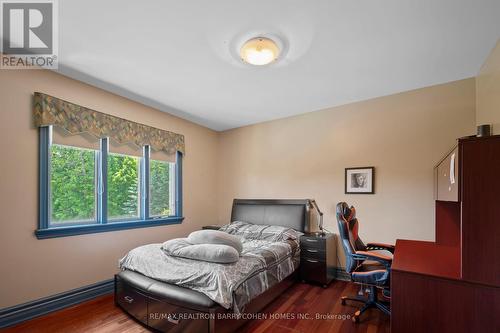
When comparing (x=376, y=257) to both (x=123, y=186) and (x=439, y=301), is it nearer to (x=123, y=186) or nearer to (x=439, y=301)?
(x=439, y=301)

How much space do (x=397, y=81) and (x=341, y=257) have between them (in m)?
2.55

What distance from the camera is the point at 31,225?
8.36 ft

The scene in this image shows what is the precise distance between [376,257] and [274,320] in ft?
3.96

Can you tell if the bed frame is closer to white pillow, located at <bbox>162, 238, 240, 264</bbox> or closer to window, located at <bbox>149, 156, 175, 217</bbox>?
white pillow, located at <bbox>162, 238, 240, 264</bbox>

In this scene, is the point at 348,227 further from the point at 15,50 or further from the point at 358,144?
the point at 15,50

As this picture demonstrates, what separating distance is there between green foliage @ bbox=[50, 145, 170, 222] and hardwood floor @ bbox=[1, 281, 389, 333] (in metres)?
1.03

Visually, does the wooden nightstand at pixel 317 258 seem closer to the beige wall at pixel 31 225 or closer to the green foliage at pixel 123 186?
the beige wall at pixel 31 225

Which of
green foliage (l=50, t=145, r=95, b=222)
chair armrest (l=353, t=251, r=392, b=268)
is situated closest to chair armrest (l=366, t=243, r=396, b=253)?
chair armrest (l=353, t=251, r=392, b=268)

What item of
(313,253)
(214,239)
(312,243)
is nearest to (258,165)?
(312,243)

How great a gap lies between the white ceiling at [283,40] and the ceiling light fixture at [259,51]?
9cm

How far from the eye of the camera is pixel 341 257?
145 inches

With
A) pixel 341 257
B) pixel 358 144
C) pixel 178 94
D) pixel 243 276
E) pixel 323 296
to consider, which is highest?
pixel 178 94

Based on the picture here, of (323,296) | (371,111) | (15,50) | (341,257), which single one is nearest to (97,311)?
(323,296)

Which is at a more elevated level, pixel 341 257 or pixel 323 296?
pixel 341 257
